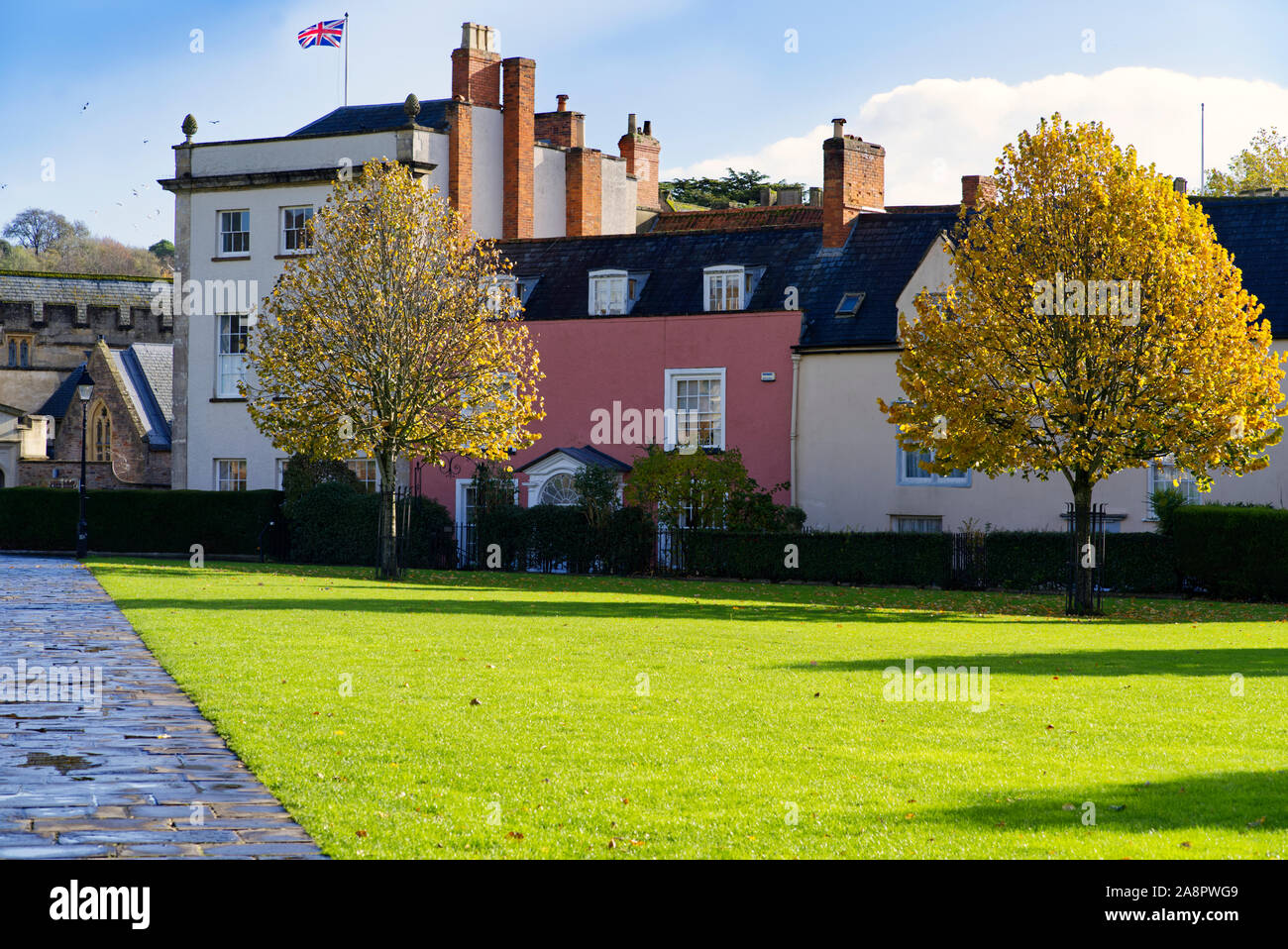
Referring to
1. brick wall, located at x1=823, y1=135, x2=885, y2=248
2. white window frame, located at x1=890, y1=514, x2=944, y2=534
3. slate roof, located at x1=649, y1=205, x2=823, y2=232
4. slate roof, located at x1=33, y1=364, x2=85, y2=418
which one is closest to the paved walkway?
white window frame, located at x1=890, y1=514, x2=944, y2=534

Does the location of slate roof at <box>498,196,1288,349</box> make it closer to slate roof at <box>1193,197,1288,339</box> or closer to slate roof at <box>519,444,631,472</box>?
slate roof at <box>1193,197,1288,339</box>

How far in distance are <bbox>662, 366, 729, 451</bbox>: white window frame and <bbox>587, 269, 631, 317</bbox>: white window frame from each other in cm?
254

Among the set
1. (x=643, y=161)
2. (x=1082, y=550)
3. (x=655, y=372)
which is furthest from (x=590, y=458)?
(x=643, y=161)

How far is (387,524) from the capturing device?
32.6 metres

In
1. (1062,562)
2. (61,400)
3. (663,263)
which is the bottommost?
(1062,562)

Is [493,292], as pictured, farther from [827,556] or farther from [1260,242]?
[1260,242]

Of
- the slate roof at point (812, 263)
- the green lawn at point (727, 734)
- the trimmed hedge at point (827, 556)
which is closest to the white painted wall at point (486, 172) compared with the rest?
the slate roof at point (812, 263)

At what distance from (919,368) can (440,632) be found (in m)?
11.4

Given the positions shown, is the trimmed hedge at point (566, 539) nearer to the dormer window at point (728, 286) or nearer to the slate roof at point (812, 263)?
the slate roof at point (812, 263)

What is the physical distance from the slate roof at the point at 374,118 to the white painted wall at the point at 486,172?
4.23 ft

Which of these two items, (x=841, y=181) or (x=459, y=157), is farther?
(x=459, y=157)

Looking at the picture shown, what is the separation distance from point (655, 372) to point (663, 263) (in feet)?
11.8
